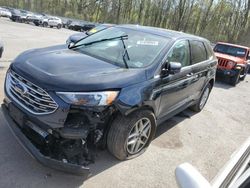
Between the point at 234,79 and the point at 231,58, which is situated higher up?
the point at 231,58

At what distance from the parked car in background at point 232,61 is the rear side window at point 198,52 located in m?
5.68

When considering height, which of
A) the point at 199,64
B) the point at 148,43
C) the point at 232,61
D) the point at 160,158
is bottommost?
the point at 160,158

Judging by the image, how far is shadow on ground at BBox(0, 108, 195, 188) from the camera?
3326mm

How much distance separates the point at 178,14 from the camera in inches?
2007

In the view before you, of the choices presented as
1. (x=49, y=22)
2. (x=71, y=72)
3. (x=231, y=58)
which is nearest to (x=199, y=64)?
(x=71, y=72)

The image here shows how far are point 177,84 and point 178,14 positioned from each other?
1936 inches

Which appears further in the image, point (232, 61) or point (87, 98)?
point (232, 61)

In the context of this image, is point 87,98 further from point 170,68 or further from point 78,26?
point 78,26

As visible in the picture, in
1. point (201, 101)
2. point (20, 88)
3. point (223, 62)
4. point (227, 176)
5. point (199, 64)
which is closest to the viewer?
point (227, 176)

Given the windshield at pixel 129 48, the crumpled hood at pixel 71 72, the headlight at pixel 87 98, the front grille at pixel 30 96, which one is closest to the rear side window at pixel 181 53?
the windshield at pixel 129 48

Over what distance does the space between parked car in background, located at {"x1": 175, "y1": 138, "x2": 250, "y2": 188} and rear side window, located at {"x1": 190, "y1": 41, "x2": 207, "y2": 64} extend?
10.4 feet

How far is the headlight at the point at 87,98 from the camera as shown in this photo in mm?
3135

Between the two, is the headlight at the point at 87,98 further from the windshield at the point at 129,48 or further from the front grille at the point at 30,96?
the windshield at the point at 129,48

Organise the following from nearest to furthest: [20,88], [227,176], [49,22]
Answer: [227,176] < [20,88] < [49,22]
